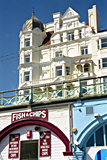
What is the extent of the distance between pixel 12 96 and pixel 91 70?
1382 inches

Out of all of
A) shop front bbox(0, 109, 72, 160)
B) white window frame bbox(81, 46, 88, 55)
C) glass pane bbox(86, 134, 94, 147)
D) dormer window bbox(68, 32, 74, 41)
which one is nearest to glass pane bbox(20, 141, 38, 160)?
shop front bbox(0, 109, 72, 160)

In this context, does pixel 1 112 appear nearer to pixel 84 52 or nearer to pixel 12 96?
pixel 12 96

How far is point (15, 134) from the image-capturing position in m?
19.2

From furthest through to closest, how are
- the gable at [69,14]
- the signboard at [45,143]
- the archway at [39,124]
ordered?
the gable at [69,14] < the signboard at [45,143] < the archway at [39,124]

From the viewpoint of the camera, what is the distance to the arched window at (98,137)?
1689cm

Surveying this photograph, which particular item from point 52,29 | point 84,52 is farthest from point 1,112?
point 52,29

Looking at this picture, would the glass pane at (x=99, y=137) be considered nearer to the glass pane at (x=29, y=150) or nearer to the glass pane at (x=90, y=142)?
the glass pane at (x=90, y=142)

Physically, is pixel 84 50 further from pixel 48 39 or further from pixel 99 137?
pixel 99 137

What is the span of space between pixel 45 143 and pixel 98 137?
3245 millimetres

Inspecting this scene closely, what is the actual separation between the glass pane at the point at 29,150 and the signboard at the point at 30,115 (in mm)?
1573

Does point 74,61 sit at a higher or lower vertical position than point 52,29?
lower

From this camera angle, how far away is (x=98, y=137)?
55.9ft

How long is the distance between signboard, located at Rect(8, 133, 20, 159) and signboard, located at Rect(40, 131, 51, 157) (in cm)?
165

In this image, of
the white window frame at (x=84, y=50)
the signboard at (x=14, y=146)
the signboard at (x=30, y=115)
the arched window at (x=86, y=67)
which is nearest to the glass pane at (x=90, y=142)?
the signboard at (x=30, y=115)
